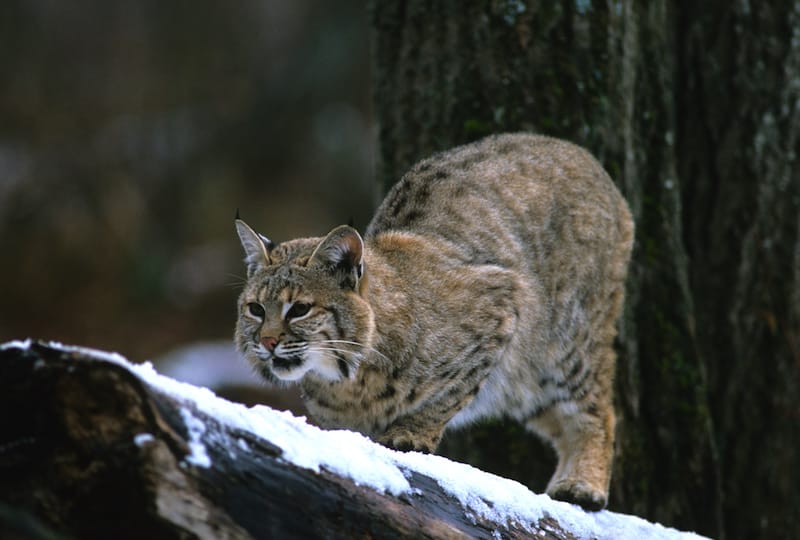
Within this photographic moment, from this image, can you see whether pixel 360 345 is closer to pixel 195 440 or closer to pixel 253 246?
pixel 253 246

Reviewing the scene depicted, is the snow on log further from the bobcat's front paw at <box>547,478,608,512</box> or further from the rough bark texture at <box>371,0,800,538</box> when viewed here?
the rough bark texture at <box>371,0,800,538</box>

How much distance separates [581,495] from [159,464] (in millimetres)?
2799

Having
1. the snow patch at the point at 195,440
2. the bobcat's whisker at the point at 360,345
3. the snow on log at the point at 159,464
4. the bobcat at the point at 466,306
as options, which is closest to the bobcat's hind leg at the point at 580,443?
the bobcat at the point at 466,306

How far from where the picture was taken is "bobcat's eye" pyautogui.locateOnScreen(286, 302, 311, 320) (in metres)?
4.49

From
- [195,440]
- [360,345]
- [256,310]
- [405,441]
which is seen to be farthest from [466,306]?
[195,440]

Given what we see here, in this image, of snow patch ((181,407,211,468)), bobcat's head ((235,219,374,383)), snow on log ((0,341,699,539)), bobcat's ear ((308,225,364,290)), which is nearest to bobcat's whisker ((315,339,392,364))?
bobcat's head ((235,219,374,383))

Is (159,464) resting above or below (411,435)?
above

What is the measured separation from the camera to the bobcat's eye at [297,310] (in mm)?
4492

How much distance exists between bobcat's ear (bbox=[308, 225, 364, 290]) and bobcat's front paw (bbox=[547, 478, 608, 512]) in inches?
54.9

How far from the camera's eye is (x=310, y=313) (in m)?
4.49

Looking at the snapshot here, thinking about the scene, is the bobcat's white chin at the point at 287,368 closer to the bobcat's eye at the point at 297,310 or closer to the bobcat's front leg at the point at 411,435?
the bobcat's eye at the point at 297,310

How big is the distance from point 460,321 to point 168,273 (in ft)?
33.9

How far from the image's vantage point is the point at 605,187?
555 cm

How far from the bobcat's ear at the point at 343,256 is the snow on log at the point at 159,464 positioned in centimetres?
151
